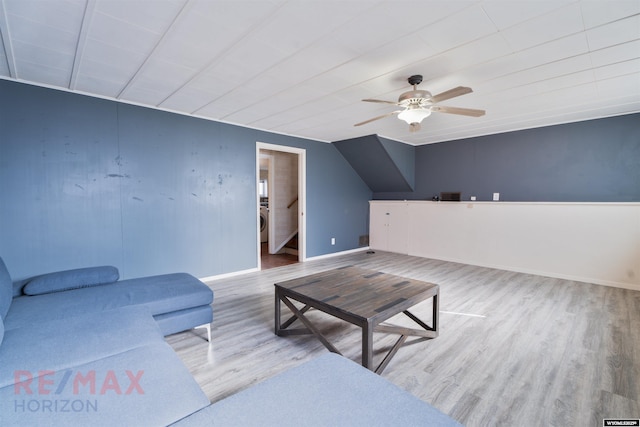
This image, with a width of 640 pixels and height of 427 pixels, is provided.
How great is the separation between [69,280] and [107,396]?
1.90 meters

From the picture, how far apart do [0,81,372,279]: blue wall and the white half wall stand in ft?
11.7

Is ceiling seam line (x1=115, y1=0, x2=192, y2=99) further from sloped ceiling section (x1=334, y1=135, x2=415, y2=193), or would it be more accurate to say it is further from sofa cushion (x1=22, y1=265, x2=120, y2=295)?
sloped ceiling section (x1=334, y1=135, x2=415, y2=193)

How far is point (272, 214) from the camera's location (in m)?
6.10

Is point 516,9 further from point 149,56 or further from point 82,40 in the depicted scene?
point 82,40

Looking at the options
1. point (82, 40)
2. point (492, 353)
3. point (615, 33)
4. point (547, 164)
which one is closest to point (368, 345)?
point (492, 353)

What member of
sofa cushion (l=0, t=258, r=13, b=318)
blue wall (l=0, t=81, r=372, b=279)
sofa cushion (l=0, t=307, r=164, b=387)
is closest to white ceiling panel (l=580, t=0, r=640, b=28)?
sofa cushion (l=0, t=307, r=164, b=387)

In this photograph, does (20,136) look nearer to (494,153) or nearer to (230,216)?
(230,216)

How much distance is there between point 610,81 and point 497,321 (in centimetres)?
264

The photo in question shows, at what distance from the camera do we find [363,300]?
2066 mm

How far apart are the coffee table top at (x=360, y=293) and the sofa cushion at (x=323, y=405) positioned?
672 millimetres

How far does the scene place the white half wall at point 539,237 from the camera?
148 inches

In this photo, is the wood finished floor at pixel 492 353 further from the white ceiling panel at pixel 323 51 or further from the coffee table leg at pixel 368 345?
the white ceiling panel at pixel 323 51

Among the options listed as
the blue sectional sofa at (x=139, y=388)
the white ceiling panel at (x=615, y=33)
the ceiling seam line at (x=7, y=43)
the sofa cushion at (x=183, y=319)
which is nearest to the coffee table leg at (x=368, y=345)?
the blue sectional sofa at (x=139, y=388)

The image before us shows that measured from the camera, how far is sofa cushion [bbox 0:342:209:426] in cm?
97
